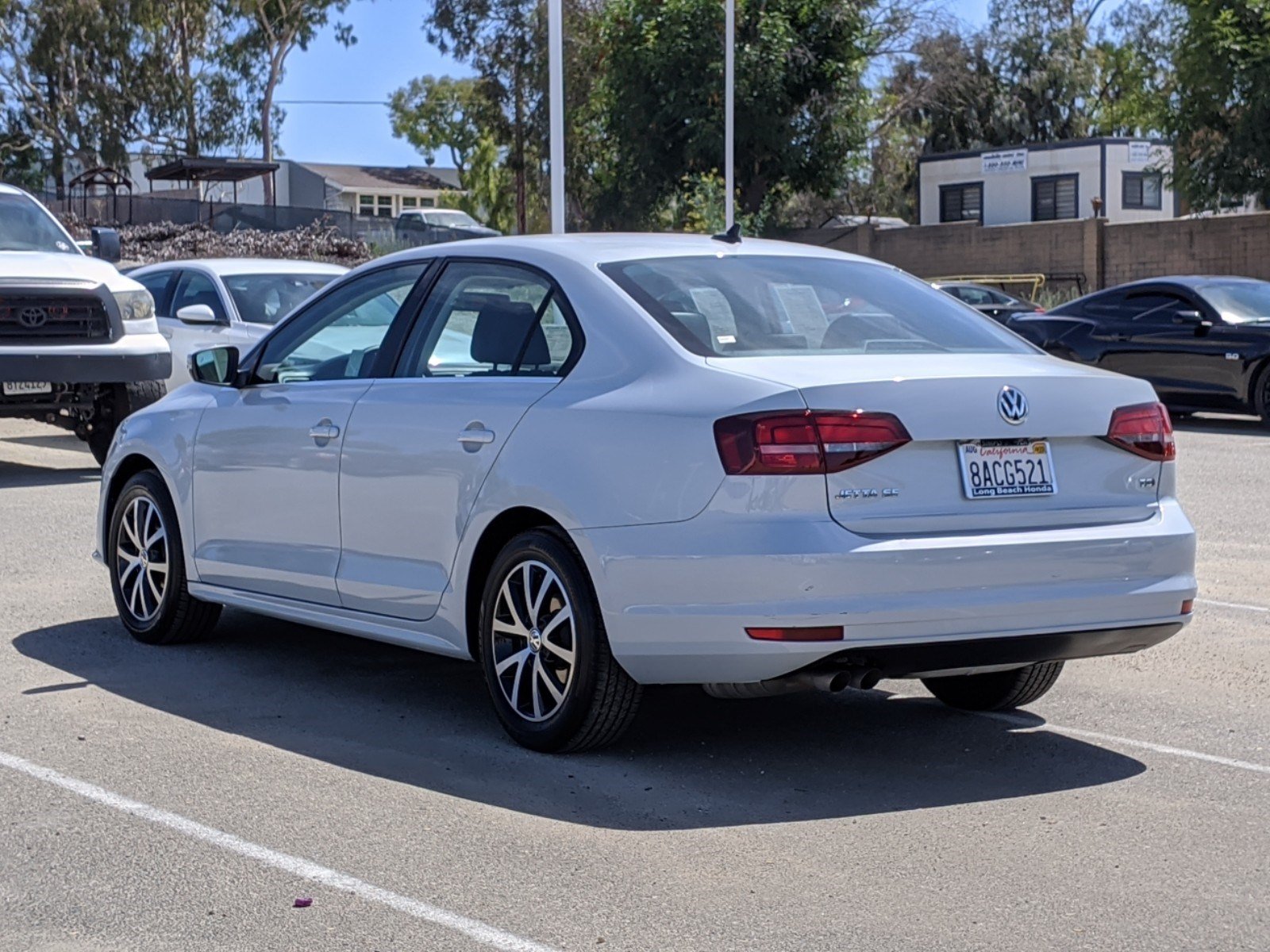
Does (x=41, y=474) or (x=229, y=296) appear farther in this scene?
(x=229, y=296)

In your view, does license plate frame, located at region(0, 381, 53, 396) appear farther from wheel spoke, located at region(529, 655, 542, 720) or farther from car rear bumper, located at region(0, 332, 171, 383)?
wheel spoke, located at region(529, 655, 542, 720)

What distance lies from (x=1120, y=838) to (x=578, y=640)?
1.67m

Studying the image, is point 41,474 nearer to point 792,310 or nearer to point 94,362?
point 94,362

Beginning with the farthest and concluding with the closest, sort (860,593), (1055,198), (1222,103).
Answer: (1055,198), (1222,103), (860,593)

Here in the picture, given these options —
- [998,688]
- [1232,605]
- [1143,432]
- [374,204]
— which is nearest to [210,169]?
[1232,605]

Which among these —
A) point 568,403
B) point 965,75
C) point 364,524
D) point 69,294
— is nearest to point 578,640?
point 568,403

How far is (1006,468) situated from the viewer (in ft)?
18.5

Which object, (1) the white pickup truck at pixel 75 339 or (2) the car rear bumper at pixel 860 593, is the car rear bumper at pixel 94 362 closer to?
(1) the white pickup truck at pixel 75 339

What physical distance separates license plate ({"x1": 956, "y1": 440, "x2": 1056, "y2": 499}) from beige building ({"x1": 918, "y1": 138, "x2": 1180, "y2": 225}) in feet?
146

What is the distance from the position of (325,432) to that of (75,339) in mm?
7799

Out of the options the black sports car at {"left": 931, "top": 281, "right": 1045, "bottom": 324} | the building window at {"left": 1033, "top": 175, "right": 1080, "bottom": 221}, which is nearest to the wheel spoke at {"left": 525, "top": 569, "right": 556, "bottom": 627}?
the black sports car at {"left": 931, "top": 281, "right": 1045, "bottom": 324}

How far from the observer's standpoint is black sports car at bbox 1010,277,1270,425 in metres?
18.4

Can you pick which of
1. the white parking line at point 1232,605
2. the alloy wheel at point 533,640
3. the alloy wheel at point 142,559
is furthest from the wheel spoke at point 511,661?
the white parking line at point 1232,605

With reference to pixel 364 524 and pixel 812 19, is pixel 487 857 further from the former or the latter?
pixel 812 19
